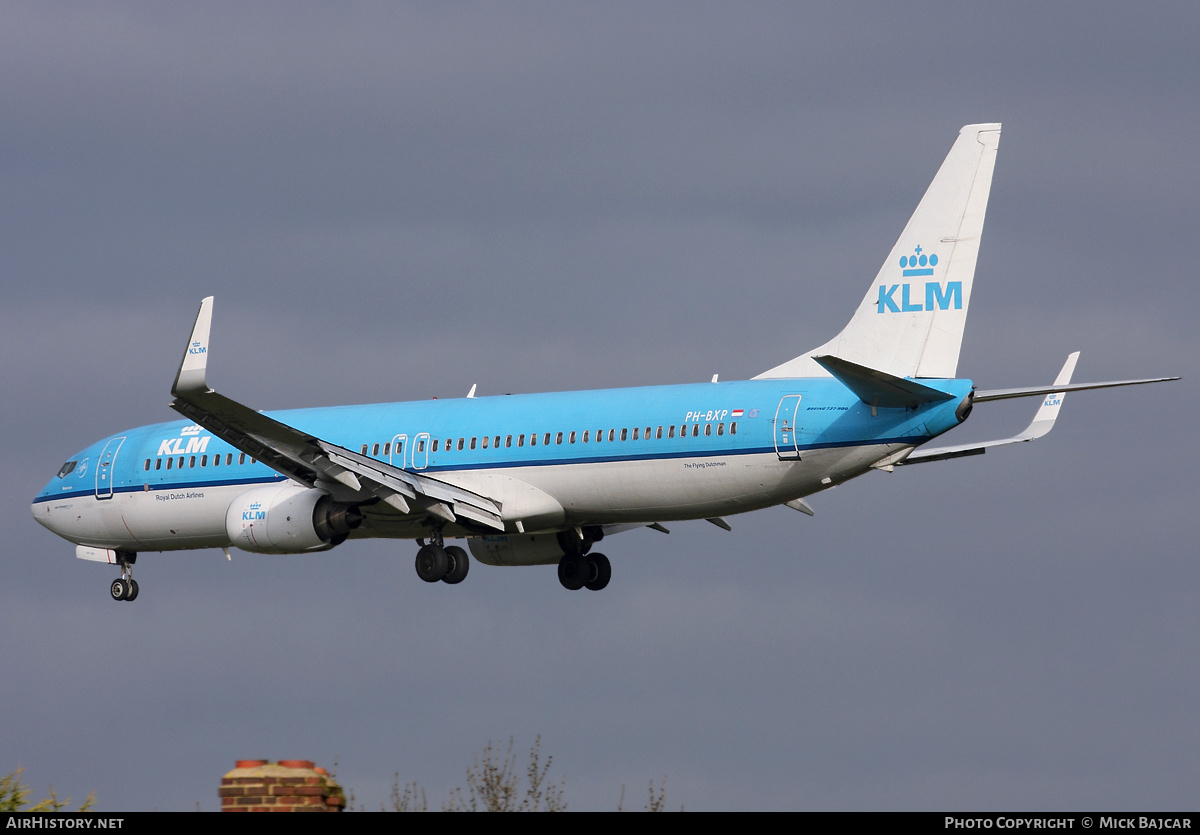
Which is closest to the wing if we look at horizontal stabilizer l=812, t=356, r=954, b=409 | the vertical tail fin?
the vertical tail fin

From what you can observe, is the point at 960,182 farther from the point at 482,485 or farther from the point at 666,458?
the point at 482,485

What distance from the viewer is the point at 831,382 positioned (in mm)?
37500

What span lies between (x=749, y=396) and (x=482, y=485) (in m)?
7.09

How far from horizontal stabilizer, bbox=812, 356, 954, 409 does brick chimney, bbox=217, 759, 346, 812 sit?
54.8 feet

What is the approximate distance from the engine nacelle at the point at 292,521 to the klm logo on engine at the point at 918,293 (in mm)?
12915

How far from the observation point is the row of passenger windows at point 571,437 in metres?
38.8

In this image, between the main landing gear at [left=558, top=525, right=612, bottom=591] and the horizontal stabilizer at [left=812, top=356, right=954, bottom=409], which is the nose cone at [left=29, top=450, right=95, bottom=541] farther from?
the horizontal stabilizer at [left=812, top=356, right=954, bottom=409]

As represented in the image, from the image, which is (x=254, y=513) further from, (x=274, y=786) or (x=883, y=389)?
(x=274, y=786)

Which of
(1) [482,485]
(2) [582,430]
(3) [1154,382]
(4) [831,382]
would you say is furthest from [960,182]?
(1) [482,485]

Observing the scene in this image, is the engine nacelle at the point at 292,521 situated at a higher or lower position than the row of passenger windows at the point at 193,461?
lower

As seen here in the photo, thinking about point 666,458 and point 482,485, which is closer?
point 666,458

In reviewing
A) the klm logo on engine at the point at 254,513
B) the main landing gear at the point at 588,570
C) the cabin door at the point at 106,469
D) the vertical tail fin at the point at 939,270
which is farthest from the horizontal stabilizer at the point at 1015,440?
the cabin door at the point at 106,469

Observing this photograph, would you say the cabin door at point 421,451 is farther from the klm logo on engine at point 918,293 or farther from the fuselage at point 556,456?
the klm logo on engine at point 918,293
